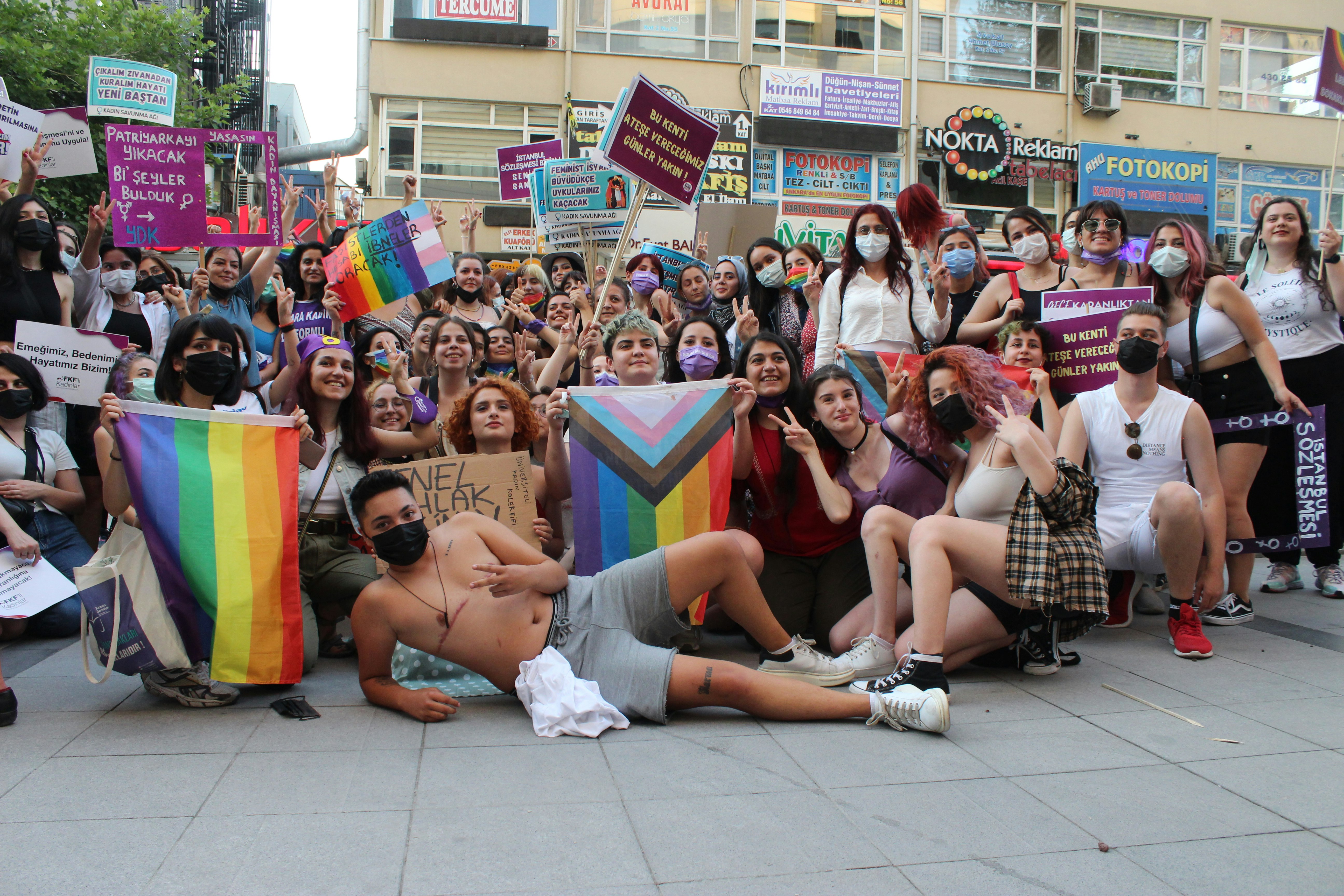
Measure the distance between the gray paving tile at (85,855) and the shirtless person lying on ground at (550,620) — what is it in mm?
1086

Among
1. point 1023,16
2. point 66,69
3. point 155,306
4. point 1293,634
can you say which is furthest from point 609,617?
point 1023,16

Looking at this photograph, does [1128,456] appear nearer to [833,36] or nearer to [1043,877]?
[1043,877]

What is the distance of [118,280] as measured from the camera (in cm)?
653

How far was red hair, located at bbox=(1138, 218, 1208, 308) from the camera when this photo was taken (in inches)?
206

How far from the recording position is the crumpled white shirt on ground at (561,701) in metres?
3.47

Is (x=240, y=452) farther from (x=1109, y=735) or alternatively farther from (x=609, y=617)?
(x=1109, y=735)

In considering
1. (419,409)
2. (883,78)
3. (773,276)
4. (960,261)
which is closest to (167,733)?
(419,409)

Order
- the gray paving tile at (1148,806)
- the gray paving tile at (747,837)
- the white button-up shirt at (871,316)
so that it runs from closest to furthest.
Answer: the gray paving tile at (747,837) → the gray paving tile at (1148,806) → the white button-up shirt at (871,316)

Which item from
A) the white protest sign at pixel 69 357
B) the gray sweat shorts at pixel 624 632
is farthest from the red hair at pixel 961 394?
the white protest sign at pixel 69 357

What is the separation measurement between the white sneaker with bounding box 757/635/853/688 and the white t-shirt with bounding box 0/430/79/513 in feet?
12.7

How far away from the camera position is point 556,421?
4.73 m

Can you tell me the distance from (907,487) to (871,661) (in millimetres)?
912

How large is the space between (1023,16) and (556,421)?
2122 centimetres

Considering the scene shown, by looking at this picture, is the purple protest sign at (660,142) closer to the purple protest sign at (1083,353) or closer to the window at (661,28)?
the purple protest sign at (1083,353)
